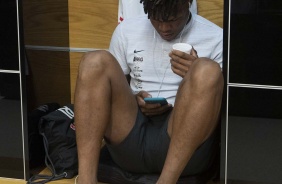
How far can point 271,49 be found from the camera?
8.60 ft

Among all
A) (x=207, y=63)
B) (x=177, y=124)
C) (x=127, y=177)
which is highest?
(x=207, y=63)

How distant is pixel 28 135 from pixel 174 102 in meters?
0.75

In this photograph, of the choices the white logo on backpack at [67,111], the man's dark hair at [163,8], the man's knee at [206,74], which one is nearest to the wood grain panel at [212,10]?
the man's dark hair at [163,8]

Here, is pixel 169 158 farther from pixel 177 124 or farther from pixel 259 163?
pixel 259 163

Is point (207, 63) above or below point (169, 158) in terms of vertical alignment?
above

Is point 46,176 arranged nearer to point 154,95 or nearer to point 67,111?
point 67,111

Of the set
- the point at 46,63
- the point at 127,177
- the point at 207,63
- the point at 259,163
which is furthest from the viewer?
the point at 46,63

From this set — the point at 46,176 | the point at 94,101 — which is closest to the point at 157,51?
the point at 94,101

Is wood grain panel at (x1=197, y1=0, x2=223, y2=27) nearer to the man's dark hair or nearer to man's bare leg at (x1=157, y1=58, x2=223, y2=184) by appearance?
the man's dark hair

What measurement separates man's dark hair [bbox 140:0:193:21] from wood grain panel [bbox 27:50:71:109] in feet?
2.24

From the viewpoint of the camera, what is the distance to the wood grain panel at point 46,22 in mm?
3078

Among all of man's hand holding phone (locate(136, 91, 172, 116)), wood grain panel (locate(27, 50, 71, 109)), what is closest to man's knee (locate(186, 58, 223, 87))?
man's hand holding phone (locate(136, 91, 172, 116))

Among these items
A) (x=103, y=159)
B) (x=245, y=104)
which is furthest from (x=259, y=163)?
(x=103, y=159)

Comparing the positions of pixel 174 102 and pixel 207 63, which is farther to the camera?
pixel 174 102
